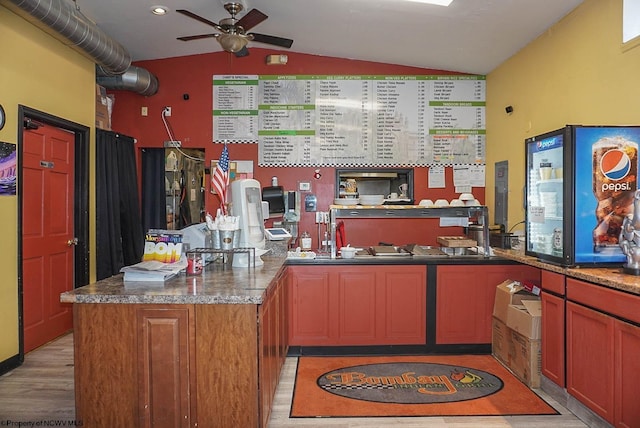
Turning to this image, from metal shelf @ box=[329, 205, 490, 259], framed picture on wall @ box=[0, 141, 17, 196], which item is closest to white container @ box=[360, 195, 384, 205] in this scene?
metal shelf @ box=[329, 205, 490, 259]

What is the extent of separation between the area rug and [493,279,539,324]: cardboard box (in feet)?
1.49

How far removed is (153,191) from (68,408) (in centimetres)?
368

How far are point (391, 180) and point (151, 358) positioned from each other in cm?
438

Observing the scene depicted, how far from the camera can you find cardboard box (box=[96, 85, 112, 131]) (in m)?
5.51

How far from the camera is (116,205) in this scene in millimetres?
5504

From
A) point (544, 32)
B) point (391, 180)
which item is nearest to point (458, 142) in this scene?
point (391, 180)

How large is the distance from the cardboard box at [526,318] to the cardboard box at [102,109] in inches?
191

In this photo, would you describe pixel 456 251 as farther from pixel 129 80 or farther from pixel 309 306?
pixel 129 80

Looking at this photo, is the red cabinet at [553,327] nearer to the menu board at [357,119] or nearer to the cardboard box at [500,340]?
the cardboard box at [500,340]

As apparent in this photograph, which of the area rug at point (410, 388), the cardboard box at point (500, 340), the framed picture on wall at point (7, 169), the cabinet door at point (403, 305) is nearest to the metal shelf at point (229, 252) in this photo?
the area rug at point (410, 388)

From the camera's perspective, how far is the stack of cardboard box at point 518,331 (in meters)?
3.52

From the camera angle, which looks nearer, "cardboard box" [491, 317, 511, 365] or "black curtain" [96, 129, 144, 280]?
"cardboard box" [491, 317, 511, 365]

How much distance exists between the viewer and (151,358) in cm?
238

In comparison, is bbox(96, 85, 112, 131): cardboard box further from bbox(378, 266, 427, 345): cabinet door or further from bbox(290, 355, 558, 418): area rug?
bbox(378, 266, 427, 345): cabinet door
